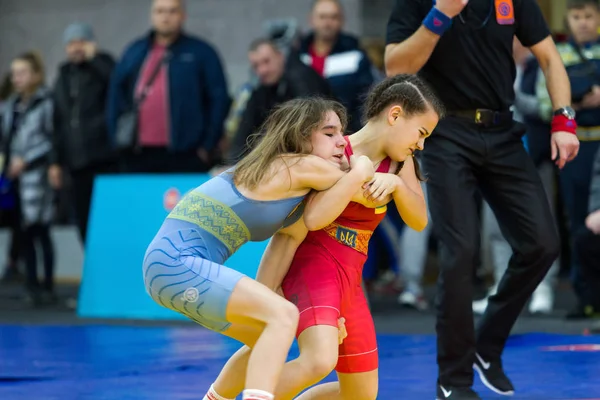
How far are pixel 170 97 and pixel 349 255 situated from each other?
4188mm

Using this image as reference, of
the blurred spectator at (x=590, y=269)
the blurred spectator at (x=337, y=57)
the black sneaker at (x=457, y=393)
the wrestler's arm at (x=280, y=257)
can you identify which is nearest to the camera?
the wrestler's arm at (x=280, y=257)

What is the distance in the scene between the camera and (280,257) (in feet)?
13.3

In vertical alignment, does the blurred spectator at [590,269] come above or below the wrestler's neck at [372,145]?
below

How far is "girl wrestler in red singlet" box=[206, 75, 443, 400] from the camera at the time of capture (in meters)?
3.86

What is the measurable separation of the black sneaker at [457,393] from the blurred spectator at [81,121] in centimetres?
467

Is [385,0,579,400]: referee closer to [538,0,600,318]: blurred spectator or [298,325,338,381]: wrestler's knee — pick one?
[298,325,338,381]: wrestler's knee

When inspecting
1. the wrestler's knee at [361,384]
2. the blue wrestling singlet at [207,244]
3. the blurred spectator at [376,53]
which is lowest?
the blurred spectator at [376,53]

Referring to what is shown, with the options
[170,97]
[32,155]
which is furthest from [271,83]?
[32,155]

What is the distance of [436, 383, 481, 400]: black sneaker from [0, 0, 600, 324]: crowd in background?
2.24 metres

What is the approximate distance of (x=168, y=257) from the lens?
12.4 feet

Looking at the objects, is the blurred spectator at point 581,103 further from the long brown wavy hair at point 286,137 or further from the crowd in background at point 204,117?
the long brown wavy hair at point 286,137

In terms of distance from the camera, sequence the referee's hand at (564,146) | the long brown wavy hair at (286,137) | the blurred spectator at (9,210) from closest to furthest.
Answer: the long brown wavy hair at (286,137) < the referee's hand at (564,146) < the blurred spectator at (9,210)

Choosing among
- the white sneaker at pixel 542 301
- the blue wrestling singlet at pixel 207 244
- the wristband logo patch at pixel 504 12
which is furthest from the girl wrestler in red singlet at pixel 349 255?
the white sneaker at pixel 542 301

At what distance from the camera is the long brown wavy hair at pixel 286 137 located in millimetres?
3926
